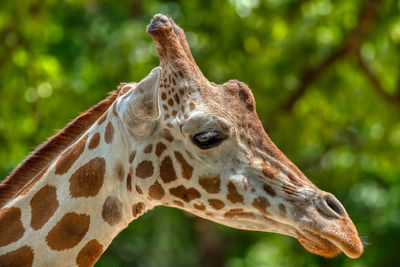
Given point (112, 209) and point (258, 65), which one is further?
point (258, 65)

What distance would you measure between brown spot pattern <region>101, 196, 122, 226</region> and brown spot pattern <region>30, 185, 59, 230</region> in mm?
333

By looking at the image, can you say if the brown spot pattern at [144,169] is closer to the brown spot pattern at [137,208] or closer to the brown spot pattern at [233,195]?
the brown spot pattern at [137,208]

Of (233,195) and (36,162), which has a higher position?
(36,162)

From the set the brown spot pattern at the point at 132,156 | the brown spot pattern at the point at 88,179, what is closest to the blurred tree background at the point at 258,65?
the brown spot pattern at the point at 88,179

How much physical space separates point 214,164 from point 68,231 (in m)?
1.06

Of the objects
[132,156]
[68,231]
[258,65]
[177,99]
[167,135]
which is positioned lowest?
[68,231]

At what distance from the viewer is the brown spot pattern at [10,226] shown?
4715 millimetres

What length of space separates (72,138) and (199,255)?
1655 centimetres

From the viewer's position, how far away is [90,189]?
4727 mm

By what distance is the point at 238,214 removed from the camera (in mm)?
4629

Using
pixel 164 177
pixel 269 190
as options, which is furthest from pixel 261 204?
pixel 164 177

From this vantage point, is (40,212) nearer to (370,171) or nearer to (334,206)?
(334,206)

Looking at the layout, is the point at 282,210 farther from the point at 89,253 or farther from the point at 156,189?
the point at 89,253

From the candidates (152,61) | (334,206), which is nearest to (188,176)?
(334,206)
